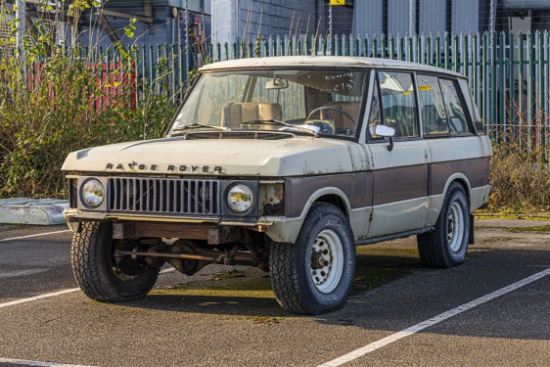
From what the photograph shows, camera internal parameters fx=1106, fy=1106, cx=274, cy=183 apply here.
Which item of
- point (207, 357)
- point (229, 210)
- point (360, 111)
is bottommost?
point (207, 357)

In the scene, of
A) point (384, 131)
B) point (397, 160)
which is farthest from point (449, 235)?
point (384, 131)

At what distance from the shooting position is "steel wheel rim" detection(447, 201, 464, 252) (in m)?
10.1

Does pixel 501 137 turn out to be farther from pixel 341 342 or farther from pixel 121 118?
pixel 341 342

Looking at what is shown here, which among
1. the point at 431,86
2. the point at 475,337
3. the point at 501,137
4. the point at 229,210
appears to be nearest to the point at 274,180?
the point at 229,210

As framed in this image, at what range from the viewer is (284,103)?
8.75 metres

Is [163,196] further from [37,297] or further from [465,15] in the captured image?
[465,15]

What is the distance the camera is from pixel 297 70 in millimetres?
Answer: 8898

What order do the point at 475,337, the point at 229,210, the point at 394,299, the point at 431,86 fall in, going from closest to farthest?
the point at 475,337, the point at 229,210, the point at 394,299, the point at 431,86

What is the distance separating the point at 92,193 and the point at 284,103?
5.79 ft

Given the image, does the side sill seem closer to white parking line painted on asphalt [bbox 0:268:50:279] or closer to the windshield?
the windshield

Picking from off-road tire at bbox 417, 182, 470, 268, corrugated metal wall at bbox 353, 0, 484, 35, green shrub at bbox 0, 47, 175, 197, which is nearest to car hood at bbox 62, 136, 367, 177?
off-road tire at bbox 417, 182, 470, 268

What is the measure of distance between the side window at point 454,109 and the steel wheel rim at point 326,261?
9.03 feet

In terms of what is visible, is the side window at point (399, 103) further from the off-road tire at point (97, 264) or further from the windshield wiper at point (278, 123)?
the off-road tire at point (97, 264)

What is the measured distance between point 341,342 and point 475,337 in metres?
0.86
